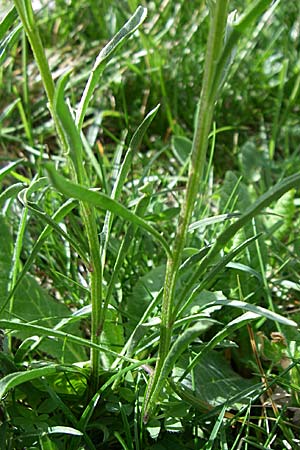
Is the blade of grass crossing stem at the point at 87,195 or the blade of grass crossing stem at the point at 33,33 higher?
the blade of grass crossing stem at the point at 33,33

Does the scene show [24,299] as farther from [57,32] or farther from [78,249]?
[57,32]

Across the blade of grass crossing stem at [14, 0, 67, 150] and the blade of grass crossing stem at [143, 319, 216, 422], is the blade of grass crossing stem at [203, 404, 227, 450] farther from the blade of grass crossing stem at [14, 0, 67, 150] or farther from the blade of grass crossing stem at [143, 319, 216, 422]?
the blade of grass crossing stem at [14, 0, 67, 150]

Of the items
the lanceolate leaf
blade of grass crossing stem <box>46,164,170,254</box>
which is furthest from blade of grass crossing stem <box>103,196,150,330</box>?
blade of grass crossing stem <box>46,164,170,254</box>

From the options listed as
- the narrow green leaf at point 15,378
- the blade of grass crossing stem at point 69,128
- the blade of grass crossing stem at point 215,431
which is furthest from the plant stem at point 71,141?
the blade of grass crossing stem at point 215,431

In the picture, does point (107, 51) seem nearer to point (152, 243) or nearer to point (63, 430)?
point (63, 430)

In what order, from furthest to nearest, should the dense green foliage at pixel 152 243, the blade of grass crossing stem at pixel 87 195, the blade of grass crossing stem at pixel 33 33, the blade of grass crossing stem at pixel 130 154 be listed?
the blade of grass crossing stem at pixel 130 154 → the dense green foliage at pixel 152 243 → the blade of grass crossing stem at pixel 33 33 → the blade of grass crossing stem at pixel 87 195

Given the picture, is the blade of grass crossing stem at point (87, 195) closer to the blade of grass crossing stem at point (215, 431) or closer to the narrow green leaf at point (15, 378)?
the narrow green leaf at point (15, 378)

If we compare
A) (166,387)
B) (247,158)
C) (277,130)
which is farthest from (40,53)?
(277,130)

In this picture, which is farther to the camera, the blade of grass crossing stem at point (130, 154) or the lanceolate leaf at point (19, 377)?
the blade of grass crossing stem at point (130, 154)
